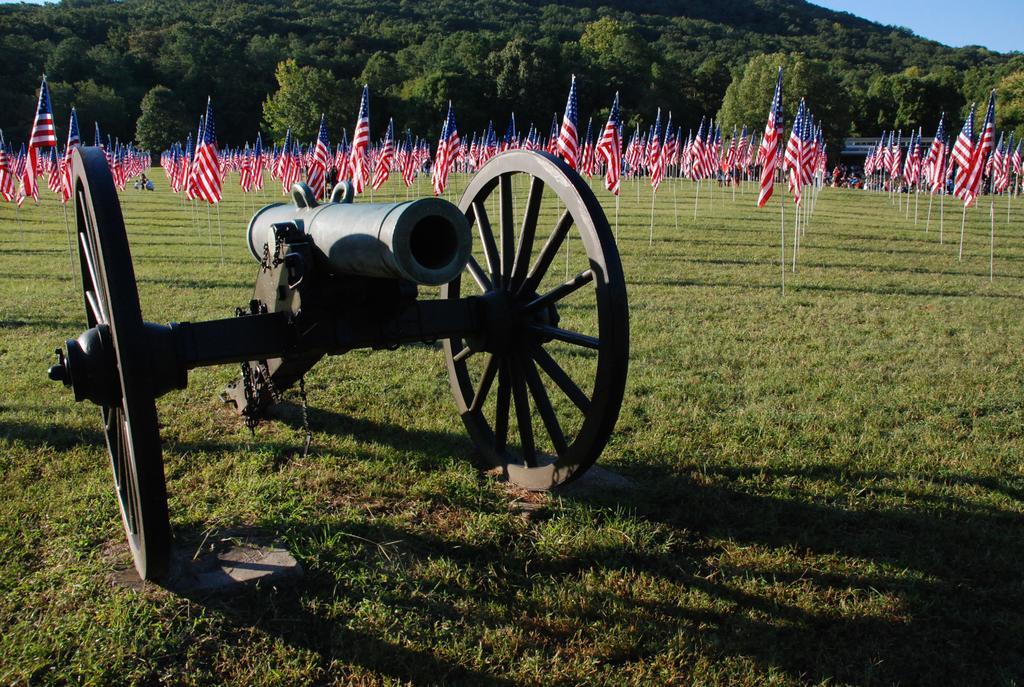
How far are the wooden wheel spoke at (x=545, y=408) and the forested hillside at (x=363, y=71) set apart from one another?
66.4 m

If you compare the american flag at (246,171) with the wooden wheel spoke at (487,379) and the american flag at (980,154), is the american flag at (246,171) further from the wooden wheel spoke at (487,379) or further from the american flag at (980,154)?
the wooden wheel spoke at (487,379)

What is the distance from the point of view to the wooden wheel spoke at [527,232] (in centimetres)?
371

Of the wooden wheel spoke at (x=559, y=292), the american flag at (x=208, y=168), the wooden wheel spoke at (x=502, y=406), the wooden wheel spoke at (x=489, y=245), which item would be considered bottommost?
the wooden wheel spoke at (x=502, y=406)

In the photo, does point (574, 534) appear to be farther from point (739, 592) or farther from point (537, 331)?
point (537, 331)

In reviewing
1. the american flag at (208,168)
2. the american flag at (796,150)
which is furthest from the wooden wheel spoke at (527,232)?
the american flag at (208,168)

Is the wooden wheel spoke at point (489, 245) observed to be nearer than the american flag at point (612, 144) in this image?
Yes

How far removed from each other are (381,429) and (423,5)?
501 feet

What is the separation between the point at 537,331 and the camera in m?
3.75

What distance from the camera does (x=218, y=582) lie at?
311 cm

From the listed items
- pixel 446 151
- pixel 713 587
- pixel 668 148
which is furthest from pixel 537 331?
pixel 668 148

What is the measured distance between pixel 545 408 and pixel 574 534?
576 millimetres

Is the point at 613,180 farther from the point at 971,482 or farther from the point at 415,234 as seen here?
the point at 415,234

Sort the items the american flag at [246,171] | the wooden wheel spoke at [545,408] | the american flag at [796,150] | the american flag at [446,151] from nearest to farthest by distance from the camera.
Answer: the wooden wheel spoke at [545,408]
the american flag at [796,150]
the american flag at [446,151]
the american flag at [246,171]

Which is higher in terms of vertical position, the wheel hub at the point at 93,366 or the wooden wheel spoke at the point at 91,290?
the wooden wheel spoke at the point at 91,290
